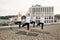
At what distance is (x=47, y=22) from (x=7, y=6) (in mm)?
598

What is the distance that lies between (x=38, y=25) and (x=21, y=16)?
267mm

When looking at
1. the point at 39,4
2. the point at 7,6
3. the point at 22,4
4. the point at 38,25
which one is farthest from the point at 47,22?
the point at 7,6

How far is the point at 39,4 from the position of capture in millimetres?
2104

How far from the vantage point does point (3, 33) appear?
200 centimetres

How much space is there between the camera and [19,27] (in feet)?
6.75

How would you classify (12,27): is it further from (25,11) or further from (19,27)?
(25,11)

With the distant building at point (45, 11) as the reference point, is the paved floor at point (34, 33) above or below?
below

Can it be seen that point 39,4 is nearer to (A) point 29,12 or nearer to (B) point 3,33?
(A) point 29,12

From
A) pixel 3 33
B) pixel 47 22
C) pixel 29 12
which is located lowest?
pixel 3 33

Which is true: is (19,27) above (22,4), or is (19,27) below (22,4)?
below

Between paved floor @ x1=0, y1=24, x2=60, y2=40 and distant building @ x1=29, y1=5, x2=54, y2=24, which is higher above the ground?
distant building @ x1=29, y1=5, x2=54, y2=24

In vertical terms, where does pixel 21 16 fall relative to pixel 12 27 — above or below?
above

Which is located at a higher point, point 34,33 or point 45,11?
point 45,11

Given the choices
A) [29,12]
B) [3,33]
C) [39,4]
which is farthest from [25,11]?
[3,33]
